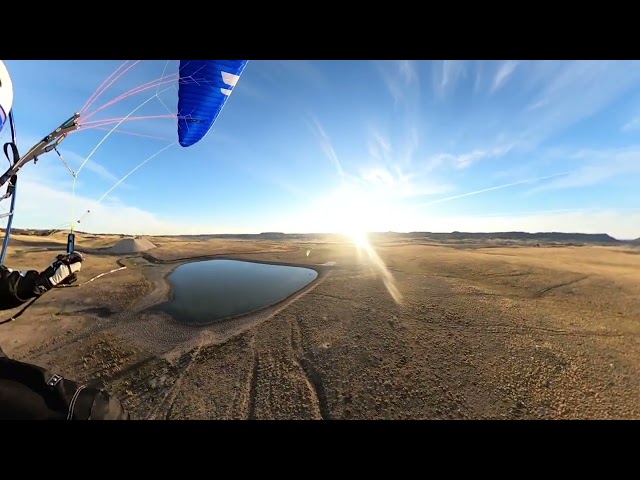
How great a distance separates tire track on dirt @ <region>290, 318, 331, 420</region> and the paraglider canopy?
842 cm

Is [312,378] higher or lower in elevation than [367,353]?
lower

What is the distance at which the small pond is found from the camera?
1527cm

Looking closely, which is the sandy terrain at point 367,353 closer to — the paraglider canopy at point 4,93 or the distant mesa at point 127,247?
the paraglider canopy at point 4,93

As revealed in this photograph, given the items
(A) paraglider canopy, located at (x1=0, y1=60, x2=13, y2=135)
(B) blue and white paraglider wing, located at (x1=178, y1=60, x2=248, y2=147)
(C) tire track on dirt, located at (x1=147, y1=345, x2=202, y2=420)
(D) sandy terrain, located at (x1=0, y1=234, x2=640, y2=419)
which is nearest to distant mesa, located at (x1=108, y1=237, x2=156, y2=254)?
→ (D) sandy terrain, located at (x1=0, y1=234, x2=640, y2=419)

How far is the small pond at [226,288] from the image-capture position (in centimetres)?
1527

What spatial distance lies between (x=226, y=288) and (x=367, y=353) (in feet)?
50.9

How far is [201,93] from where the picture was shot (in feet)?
27.2

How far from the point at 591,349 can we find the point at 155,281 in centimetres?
2783

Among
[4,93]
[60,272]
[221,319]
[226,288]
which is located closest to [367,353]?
[221,319]

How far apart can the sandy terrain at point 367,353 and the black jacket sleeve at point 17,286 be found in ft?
16.1

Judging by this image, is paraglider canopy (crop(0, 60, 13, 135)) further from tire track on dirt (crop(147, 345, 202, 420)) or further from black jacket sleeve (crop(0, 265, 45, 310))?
tire track on dirt (crop(147, 345, 202, 420))

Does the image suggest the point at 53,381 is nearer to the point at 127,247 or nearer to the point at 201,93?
the point at 201,93
